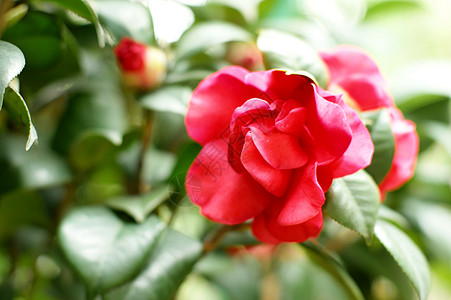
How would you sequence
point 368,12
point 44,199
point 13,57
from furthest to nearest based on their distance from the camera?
point 368,12 → point 44,199 → point 13,57

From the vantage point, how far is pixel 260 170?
1.25 ft

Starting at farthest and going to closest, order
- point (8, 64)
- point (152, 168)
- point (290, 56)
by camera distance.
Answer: point (152, 168), point (290, 56), point (8, 64)

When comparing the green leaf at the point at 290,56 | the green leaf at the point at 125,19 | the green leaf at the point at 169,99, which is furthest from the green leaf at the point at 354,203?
the green leaf at the point at 125,19

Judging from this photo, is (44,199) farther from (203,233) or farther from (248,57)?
(248,57)

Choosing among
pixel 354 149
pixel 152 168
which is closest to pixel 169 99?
pixel 152 168

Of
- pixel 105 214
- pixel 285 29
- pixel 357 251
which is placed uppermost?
pixel 285 29

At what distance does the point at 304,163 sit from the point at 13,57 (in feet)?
0.90

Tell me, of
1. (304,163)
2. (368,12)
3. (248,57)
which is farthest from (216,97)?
(368,12)

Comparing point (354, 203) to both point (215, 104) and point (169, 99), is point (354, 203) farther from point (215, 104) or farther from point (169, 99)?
point (169, 99)

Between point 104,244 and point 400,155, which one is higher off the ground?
point 400,155

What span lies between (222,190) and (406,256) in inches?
7.9

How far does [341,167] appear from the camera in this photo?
39 cm

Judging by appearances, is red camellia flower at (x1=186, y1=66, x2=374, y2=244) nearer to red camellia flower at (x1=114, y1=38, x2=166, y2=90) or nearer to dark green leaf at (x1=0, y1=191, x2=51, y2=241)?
red camellia flower at (x1=114, y1=38, x2=166, y2=90)

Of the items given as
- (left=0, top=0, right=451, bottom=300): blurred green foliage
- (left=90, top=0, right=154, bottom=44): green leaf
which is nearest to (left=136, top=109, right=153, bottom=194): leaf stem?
(left=0, top=0, right=451, bottom=300): blurred green foliage
